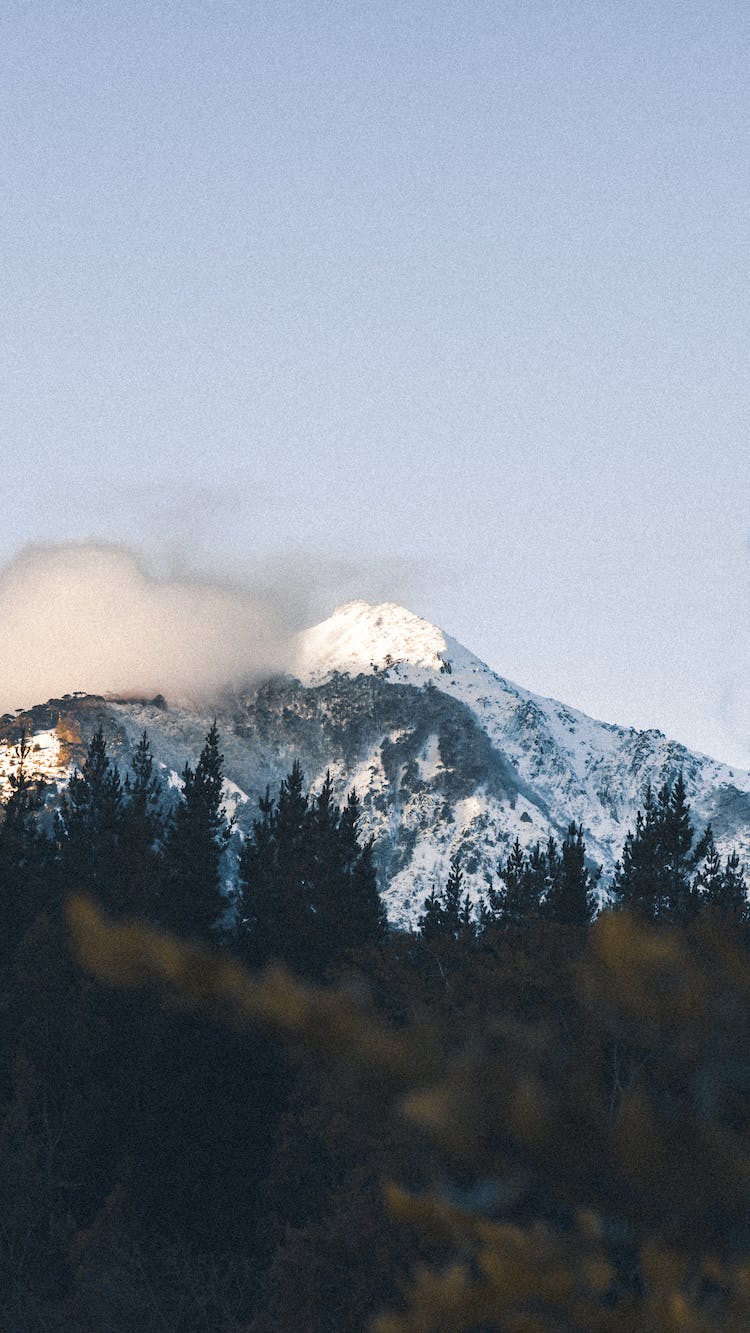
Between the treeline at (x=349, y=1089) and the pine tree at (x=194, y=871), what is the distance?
139 millimetres

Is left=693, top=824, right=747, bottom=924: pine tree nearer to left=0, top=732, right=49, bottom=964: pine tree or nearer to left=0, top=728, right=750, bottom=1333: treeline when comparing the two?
left=0, top=728, right=750, bottom=1333: treeline

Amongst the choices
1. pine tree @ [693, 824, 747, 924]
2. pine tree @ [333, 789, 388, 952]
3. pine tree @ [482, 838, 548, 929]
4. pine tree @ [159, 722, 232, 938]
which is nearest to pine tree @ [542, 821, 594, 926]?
pine tree @ [482, 838, 548, 929]

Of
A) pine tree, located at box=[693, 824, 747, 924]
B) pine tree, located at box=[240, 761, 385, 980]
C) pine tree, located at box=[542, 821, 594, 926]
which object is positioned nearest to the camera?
pine tree, located at box=[240, 761, 385, 980]

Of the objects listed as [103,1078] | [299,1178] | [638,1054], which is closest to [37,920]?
[103,1078]

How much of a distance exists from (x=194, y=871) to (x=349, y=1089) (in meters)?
48.9

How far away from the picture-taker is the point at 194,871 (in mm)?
51875

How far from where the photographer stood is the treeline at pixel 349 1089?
3.59 metres

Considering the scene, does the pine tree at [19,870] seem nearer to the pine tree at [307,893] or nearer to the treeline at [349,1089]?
the treeline at [349,1089]

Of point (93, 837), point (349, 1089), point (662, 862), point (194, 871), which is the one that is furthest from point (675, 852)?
point (349, 1089)

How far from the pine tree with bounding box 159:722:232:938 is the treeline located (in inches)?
5.5

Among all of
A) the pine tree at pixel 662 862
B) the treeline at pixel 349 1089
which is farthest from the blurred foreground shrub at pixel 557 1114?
the pine tree at pixel 662 862

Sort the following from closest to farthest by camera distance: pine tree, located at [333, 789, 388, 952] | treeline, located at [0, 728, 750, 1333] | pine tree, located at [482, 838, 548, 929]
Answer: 1. treeline, located at [0, 728, 750, 1333]
2. pine tree, located at [333, 789, 388, 952]
3. pine tree, located at [482, 838, 548, 929]

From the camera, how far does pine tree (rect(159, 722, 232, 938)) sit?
48875mm

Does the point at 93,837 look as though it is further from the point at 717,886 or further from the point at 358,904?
the point at 717,886
